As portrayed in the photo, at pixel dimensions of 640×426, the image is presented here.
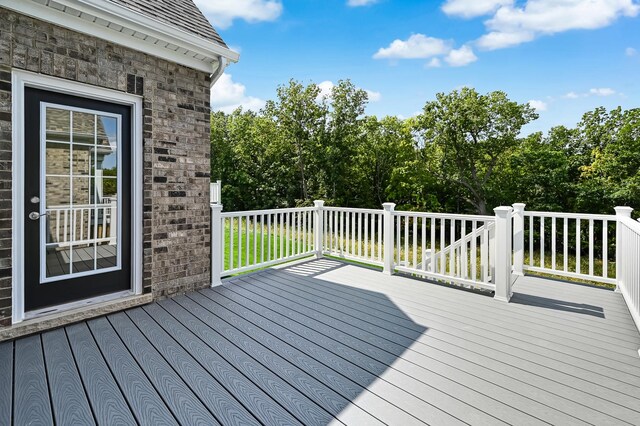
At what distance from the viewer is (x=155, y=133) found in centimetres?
382

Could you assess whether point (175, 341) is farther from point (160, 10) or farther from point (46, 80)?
point (160, 10)

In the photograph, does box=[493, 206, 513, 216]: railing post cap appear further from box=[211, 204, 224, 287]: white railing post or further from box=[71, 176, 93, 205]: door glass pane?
box=[71, 176, 93, 205]: door glass pane

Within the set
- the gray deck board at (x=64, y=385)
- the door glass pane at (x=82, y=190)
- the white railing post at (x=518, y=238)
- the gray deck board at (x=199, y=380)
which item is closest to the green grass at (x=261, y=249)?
the door glass pane at (x=82, y=190)

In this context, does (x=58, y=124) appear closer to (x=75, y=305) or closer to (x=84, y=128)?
(x=84, y=128)

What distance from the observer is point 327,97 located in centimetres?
1559

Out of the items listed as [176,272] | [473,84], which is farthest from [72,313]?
[473,84]

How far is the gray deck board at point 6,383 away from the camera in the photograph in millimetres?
1920

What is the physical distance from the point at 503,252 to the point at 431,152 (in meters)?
13.2

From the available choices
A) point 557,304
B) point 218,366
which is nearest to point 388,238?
point 557,304

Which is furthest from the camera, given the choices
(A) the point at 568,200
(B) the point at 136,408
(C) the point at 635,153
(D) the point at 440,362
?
(A) the point at 568,200

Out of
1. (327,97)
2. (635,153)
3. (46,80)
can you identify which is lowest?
(46,80)

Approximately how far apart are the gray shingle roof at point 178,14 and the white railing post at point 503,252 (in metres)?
3.89

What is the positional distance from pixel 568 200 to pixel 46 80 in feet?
55.7

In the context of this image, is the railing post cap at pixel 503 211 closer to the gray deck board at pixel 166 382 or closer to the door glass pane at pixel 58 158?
the gray deck board at pixel 166 382
